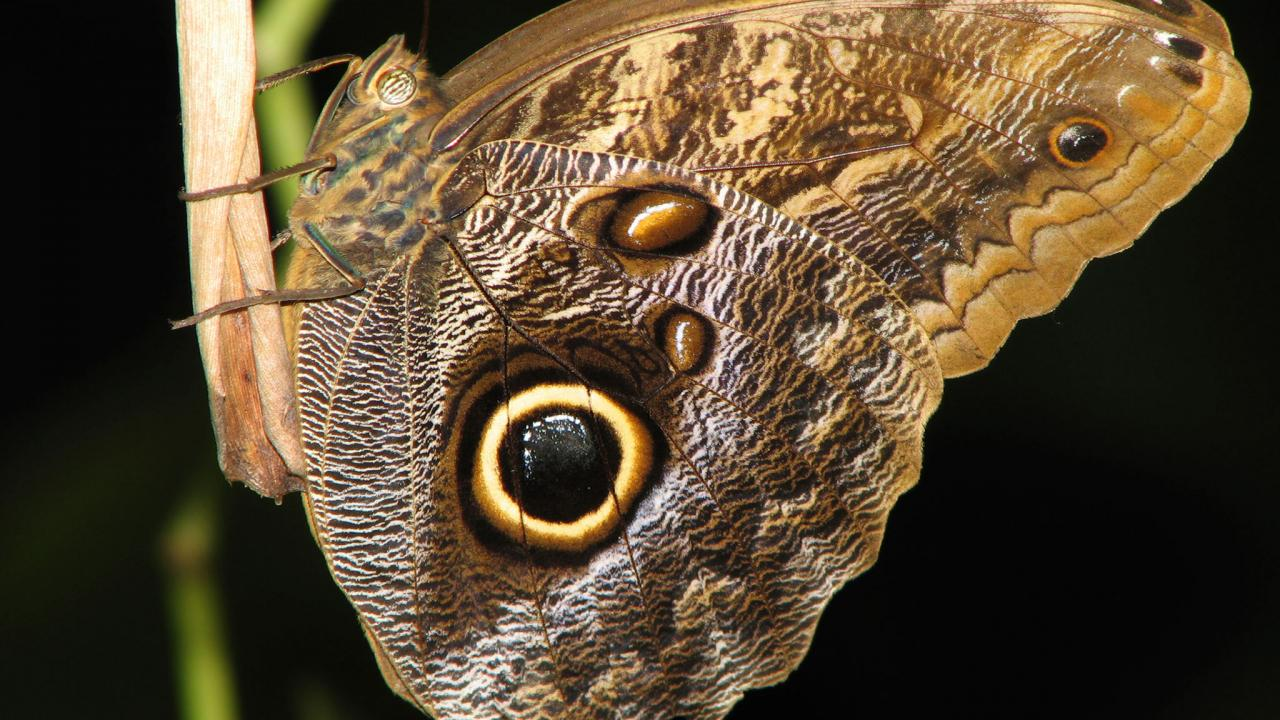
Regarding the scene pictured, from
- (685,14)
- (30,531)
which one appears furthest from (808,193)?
(30,531)

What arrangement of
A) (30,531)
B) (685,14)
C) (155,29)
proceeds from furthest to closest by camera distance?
(155,29) < (30,531) < (685,14)

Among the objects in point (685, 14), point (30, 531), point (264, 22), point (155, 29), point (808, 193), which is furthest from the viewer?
point (155, 29)

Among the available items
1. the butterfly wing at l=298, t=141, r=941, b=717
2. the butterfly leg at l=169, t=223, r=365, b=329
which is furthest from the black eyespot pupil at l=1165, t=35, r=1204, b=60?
the butterfly leg at l=169, t=223, r=365, b=329

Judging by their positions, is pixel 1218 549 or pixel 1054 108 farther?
pixel 1218 549

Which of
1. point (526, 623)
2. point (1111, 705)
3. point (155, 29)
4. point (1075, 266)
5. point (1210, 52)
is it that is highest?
point (155, 29)

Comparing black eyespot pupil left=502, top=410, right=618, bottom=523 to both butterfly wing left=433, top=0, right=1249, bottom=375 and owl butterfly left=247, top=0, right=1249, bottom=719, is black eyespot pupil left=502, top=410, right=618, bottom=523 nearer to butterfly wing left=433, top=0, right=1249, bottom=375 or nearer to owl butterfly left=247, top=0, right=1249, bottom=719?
owl butterfly left=247, top=0, right=1249, bottom=719

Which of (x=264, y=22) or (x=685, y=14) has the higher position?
(x=264, y=22)

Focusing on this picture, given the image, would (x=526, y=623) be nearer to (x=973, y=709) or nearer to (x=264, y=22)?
(x=264, y=22)

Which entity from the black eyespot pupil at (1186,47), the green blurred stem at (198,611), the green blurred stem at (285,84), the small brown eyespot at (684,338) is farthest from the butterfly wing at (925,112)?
the green blurred stem at (198,611)
